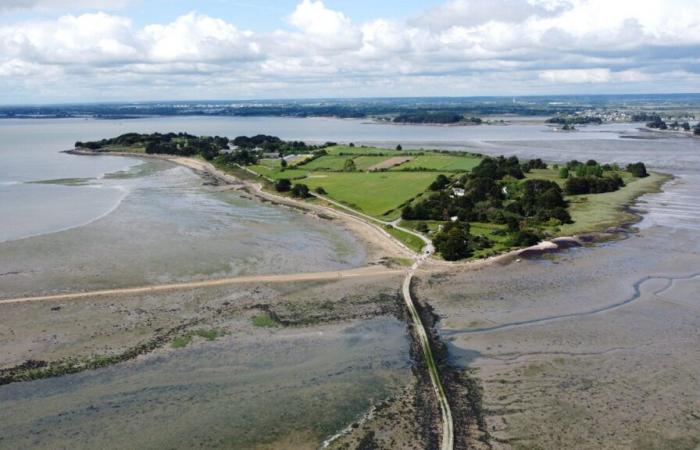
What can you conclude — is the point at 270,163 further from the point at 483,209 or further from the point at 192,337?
the point at 192,337

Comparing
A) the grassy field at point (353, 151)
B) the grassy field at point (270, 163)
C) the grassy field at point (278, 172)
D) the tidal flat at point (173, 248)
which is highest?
the grassy field at point (353, 151)

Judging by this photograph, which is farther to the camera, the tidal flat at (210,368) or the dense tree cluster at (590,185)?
the dense tree cluster at (590,185)

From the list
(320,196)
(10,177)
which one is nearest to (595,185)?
(320,196)

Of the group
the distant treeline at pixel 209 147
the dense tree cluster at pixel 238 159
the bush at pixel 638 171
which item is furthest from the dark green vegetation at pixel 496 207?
the distant treeline at pixel 209 147

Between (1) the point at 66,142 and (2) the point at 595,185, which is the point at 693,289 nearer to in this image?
(2) the point at 595,185

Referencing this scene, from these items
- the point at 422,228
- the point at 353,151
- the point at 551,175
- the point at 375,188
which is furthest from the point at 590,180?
the point at 353,151

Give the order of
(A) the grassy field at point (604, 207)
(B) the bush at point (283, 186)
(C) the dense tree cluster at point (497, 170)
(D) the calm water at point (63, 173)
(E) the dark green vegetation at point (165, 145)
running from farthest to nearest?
(E) the dark green vegetation at point (165, 145), (B) the bush at point (283, 186), (C) the dense tree cluster at point (497, 170), (D) the calm water at point (63, 173), (A) the grassy field at point (604, 207)

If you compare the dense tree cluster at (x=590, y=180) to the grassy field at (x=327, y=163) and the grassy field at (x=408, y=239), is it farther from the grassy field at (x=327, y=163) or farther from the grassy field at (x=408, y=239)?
the grassy field at (x=327, y=163)

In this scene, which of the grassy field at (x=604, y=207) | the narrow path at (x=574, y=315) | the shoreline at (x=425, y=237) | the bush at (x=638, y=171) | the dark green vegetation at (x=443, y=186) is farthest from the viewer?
the bush at (x=638, y=171)
